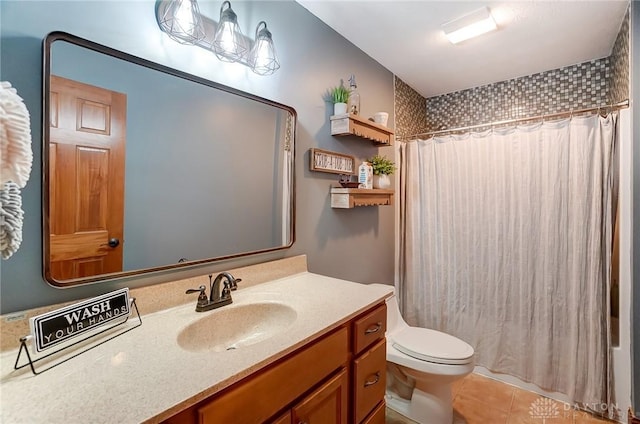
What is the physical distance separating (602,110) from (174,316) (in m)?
2.63

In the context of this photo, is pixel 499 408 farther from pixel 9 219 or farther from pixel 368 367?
pixel 9 219

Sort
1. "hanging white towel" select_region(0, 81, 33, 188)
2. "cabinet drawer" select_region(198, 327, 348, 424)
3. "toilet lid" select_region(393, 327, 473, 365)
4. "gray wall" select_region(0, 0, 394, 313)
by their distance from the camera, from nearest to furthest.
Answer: "hanging white towel" select_region(0, 81, 33, 188)
"cabinet drawer" select_region(198, 327, 348, 424)
"gray wall" select_region(0, 0, 394, 313)
"toilet lid" select_region(393, 327, 473, 365)

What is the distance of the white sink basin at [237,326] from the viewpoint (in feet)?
3.40

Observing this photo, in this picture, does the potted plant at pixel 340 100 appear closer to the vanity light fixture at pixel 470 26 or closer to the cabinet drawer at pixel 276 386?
the vanity light fixture at pixel 470 26

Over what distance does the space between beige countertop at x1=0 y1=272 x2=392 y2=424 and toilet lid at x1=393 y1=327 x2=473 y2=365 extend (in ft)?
2.80

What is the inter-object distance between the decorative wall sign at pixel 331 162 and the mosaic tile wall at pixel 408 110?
0.79 m

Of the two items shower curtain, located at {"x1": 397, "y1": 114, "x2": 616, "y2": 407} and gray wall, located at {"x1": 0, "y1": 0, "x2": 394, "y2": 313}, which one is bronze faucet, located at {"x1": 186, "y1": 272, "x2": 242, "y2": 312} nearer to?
gray wall, located at {"x1": 0, "y1": 0, "x2": 394, "y2": 313}

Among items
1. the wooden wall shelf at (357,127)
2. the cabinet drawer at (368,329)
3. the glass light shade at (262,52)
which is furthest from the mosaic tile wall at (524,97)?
the cabinet drawer at (368,329)

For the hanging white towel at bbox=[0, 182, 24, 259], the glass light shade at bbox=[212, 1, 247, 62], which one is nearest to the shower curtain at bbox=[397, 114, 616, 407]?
the glass light shade at bbox=[212, 1, 247, 62]

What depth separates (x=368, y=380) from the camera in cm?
123

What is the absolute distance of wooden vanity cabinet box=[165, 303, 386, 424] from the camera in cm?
71

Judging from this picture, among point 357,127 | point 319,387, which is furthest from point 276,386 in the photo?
point 357,127

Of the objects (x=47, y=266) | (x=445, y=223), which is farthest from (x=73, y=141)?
(x=445, y=223)

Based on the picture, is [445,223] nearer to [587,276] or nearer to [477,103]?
[587,276]
